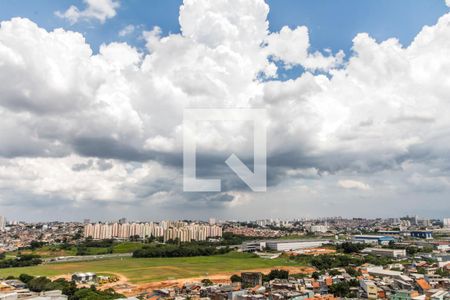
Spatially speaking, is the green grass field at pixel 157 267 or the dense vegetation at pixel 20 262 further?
the dense vegetation at pixel 20 262

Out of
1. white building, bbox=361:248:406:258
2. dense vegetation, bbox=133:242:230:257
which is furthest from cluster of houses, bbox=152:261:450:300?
dense vegetation, bbox=133:242:230:257

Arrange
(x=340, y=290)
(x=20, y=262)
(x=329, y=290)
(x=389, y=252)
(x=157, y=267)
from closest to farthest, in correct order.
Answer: (x=340, y=290)
(x=329, y=290)
(x=157, y=267)
(x=20, y=262)
(x=389, y=252)

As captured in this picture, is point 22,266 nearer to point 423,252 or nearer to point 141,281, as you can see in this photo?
point 141,281

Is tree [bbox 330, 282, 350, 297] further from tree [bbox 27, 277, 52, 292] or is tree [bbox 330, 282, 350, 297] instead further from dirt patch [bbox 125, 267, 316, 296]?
tree [bbox 27, 277, 52, 292]

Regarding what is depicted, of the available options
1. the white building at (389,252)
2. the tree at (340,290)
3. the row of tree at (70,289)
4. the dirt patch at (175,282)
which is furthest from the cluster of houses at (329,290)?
the white building at (389,252)

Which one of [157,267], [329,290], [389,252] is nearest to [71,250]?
[157,267]

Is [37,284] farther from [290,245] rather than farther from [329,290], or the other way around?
[290,245]

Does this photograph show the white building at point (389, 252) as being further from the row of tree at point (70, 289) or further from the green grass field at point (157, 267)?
the row of tree at point (70, 289)

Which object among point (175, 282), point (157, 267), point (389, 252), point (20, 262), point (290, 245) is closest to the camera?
point (175, 282)
